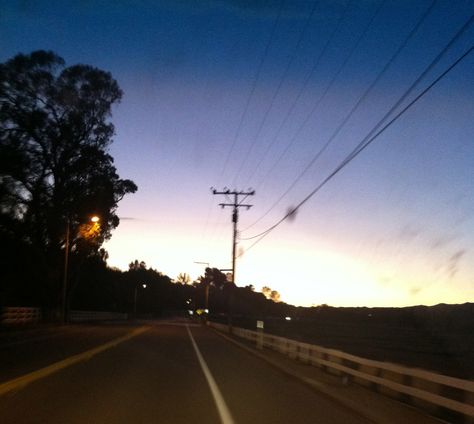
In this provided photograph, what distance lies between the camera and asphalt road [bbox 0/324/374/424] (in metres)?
12.7

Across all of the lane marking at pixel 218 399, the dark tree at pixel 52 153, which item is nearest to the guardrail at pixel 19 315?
the dark tree at pixel 52 153

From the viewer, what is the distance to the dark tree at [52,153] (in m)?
56.3

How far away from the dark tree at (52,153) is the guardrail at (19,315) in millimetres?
4036

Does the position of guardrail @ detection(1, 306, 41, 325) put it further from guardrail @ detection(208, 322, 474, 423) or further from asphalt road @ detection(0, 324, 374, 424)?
guardrail @ detection(208, 322, 474, 423)

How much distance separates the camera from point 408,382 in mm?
16141

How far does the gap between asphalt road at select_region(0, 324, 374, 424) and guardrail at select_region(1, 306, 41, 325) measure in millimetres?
25236

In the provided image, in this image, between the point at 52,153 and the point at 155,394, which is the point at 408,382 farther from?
the point at 52,153

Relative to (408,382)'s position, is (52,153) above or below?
above

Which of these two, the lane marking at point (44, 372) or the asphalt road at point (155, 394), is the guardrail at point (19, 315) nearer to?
the lane marking at point (44, 372)

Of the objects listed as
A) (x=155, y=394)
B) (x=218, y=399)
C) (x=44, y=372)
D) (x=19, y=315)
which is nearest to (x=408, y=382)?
(x=218, y=399)

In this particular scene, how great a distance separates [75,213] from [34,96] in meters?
10.4

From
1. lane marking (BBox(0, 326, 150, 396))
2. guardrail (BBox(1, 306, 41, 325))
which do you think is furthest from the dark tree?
lane marking (BBox(0, 326, 150, 396))

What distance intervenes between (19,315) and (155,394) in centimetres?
4090

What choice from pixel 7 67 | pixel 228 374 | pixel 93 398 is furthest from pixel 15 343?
pixel 7 67
